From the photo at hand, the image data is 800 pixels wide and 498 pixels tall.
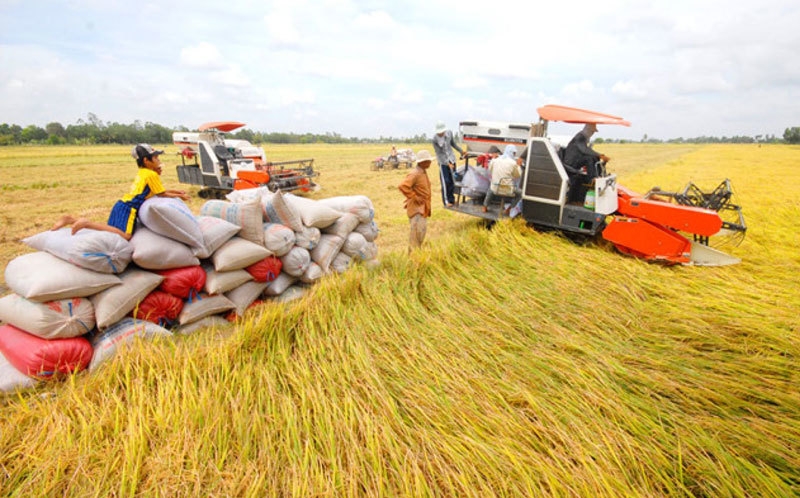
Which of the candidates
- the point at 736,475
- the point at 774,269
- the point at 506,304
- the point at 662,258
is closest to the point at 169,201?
the point at 506,304

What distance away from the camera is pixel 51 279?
7.22ft

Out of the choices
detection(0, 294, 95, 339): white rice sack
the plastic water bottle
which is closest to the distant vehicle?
the plastic water bottle

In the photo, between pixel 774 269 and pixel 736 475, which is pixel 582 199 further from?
pixel 736 475

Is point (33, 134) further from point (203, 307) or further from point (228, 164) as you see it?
point (203, 307)

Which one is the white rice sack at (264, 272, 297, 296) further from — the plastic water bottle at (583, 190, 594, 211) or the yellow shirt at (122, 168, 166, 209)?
the plastic water bottle at (583, 190, 594, 211)

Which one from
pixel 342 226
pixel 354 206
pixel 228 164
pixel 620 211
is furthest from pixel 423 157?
pixel 228 164

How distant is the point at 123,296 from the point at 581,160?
502 centimetres

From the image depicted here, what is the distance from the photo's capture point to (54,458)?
148 centimetres

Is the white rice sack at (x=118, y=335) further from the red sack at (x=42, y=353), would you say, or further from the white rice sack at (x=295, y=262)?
the white rice sack at (x=295, y=262)

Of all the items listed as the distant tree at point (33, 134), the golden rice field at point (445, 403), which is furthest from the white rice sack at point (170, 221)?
the distant tree at point (33, 134)

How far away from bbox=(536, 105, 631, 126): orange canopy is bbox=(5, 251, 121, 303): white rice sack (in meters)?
4.94

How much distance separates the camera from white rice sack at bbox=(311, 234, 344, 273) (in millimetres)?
3602

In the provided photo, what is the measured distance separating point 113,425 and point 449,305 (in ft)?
7.01

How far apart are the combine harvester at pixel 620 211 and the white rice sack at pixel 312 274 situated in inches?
117
